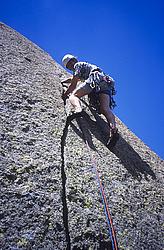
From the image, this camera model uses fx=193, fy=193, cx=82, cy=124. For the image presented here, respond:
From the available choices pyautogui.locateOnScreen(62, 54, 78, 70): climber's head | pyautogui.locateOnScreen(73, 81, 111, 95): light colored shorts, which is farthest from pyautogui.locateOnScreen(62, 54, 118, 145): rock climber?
pyautogui.locateOnScreen(62, 54, 78, 70): climber's head

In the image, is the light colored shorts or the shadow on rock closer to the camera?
the shadow on rock

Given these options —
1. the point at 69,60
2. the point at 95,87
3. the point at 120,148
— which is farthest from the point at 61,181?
the point at 69,60

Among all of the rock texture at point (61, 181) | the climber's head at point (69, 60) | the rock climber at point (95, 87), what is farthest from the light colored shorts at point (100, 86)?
the climber's head at point (69, 60)

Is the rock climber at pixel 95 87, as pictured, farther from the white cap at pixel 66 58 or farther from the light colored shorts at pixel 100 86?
the white cap at pixel 66 58

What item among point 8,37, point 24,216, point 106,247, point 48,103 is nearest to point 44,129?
point 48,103

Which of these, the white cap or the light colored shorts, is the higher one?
the white cap

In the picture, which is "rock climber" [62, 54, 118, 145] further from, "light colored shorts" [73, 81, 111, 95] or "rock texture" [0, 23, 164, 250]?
"rock texture" [0, 23, 164, 250]

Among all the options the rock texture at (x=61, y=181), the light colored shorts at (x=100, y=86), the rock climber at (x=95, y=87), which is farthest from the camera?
the light colored shorts at (x=100, y=86)

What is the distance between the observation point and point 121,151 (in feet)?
14.3

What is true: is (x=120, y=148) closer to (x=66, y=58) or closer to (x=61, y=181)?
(x=61, y=181)

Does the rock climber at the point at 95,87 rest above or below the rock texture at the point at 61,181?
above

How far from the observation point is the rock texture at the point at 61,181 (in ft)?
7.04

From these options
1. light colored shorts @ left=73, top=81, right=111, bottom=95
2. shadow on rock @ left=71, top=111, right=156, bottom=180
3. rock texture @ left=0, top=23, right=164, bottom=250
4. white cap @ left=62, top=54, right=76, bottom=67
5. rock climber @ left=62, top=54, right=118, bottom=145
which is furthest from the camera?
white cap @ left=62, top=54, right=76, bottom=67

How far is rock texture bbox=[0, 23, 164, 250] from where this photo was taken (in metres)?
2.14
